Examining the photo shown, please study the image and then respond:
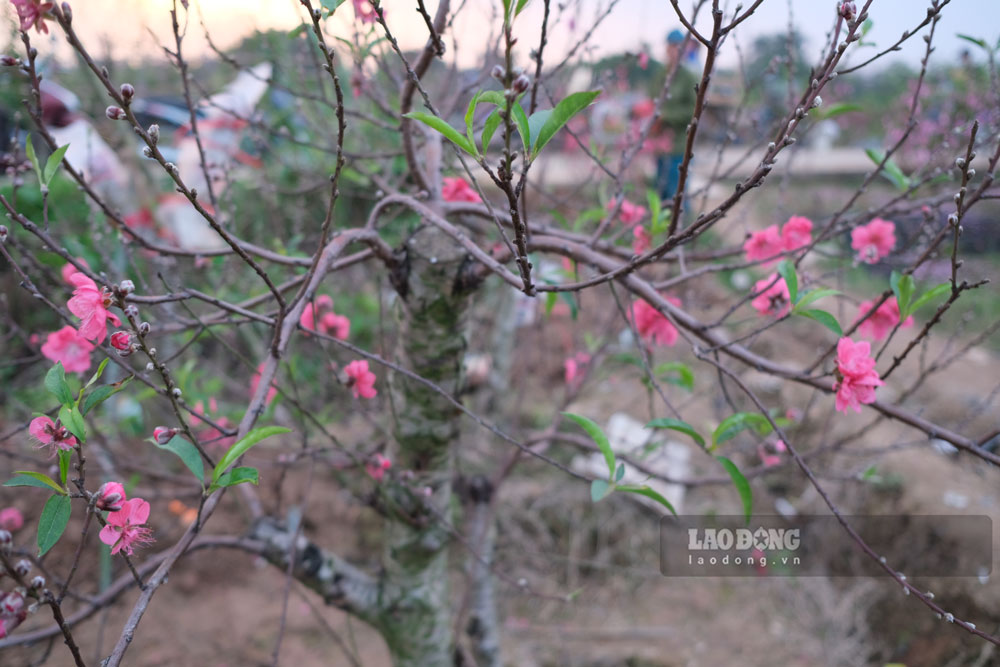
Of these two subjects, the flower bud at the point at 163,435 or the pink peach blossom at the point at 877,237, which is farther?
the pink peach blossom at the point at 877,237

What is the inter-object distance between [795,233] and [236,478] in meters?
1.18

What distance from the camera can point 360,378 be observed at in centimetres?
114

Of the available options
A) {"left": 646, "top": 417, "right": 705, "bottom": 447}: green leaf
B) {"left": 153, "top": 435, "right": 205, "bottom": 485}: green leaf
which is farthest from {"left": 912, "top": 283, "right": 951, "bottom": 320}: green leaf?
{"left": 153, "top": 435, "right": 205, "bottom": 485}: green leaf

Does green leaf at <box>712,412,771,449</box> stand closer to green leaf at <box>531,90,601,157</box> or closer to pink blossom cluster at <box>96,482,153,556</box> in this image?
green leaf at <box>531,90,601,157</box>

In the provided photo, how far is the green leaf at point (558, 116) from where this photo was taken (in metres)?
0.55

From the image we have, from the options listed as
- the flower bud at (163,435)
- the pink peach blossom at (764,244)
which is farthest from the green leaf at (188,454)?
the pink peach blossom at (764,244)

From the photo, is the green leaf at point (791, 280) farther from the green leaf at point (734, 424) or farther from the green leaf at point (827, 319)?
the green leaf at point (734, 424)

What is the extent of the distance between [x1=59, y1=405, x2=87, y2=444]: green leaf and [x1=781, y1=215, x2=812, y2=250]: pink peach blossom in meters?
1.26

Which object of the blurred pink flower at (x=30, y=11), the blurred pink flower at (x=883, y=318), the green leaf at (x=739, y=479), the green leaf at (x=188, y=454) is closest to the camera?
the blurred pink flower at (x=30, y=11)

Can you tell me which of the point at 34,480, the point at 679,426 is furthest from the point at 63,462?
the point at 679,426

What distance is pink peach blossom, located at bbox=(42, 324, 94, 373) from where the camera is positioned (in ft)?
3.20

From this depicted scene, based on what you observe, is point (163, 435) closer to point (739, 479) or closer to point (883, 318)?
point (739, 479)

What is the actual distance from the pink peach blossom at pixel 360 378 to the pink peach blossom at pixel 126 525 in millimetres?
481

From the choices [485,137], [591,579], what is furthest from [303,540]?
[591,579]
